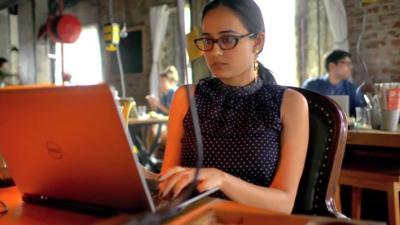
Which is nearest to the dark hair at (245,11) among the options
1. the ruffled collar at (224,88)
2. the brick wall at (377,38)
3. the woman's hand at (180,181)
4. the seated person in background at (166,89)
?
the ruffled collar at (224,88)

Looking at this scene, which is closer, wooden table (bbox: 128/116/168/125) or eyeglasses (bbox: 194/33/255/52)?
eyeglasses (bbox: 194/33/255/52)

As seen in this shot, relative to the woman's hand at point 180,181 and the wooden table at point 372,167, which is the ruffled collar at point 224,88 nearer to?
the woman's hand at point 180,181

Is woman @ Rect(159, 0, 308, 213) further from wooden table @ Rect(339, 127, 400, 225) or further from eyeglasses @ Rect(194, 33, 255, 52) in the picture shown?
wooden table @ Rect(339, 127, 400, 225)

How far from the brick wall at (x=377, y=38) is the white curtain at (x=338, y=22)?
5 cm

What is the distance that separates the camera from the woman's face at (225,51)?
1196 millimetres

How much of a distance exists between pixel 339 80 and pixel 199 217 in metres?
3.68

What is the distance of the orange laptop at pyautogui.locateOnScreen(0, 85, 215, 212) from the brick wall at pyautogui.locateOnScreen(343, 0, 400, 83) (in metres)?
3.99

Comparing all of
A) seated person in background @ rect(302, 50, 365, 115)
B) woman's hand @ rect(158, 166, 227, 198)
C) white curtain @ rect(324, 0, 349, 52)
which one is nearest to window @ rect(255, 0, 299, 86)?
white curtain @ rect(324, 0, 349, 52)

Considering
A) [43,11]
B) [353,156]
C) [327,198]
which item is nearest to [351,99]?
[353,156]

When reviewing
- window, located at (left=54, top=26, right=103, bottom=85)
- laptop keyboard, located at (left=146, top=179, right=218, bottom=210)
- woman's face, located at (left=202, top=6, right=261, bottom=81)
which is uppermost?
window, located at (left=54, top=26, right=103, bottom=85)

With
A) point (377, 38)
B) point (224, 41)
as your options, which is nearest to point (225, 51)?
point (224, 41)

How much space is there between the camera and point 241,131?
3.95 feet

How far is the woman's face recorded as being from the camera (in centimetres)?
120

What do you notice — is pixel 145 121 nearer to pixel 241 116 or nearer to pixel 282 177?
pixel 241 116
